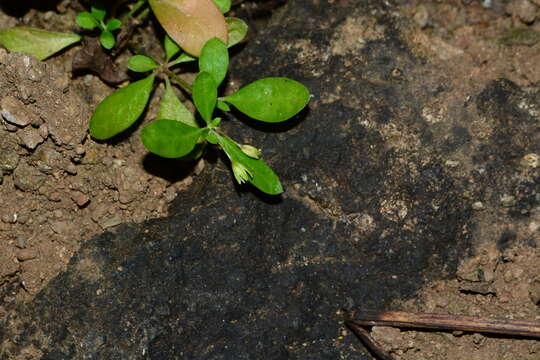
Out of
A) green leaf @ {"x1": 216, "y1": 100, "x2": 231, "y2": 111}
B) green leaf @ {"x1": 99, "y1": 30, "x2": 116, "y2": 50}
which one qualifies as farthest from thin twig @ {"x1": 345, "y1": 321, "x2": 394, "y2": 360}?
green leaf @ {"x1": 99, "y1": 30, "x2": 116, "y2": 50}

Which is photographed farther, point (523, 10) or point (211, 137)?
point (523, 10)

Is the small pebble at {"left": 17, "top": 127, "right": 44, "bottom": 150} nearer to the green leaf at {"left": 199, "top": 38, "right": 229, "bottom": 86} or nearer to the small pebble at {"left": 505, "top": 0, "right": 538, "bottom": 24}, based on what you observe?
the green leaf at {"left": 199, "top": 38, "right": 229, "bottom": 86}

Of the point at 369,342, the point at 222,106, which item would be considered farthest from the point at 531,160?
the point at 222,106

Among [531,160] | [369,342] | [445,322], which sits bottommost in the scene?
[369,342]

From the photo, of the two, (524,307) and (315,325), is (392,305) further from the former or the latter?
(524,307)

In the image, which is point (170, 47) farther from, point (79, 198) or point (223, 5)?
point (79, 198)
